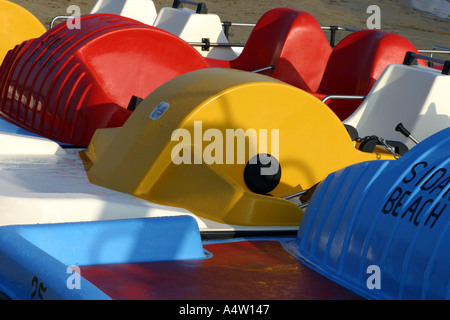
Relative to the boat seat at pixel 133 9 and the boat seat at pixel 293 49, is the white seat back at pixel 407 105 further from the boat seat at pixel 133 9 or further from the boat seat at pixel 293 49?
the boat seat at pixel 133 9

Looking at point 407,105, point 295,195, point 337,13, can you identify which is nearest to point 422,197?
point 295,195

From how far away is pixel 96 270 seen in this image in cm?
232

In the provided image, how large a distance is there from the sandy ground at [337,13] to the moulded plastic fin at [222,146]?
9795 millimetres

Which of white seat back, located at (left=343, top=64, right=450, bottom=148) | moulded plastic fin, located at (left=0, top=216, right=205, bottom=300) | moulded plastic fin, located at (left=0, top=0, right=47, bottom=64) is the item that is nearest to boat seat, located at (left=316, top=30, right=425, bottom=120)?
white seat back, located at (left=343, top=64, right=450, bottom=148)

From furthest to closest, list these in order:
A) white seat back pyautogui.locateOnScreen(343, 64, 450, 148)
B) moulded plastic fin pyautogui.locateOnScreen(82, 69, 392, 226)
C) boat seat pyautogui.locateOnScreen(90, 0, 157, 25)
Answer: boat seat pyautogui.locateOnScreen(90, 0, 157, 25)
white seat back pyautogui.locateOnScreen(343, 64, 450, 148)
moulded plastic fin pyautogui.locateOnScreen(82, 69, 392, 226)

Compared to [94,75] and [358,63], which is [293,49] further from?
[94,75]

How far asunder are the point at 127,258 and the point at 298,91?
3.55 ft

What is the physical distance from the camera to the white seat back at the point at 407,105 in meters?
4.25

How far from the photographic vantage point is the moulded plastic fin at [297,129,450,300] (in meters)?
2.08

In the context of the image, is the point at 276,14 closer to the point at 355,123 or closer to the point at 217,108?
the point at 355,123

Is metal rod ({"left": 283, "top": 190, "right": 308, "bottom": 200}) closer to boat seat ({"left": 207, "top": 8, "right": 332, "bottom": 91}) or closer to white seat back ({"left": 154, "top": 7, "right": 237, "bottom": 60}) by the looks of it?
boat seat ({"left": 207, "top": 8, "right": 332, "bottom": 91})

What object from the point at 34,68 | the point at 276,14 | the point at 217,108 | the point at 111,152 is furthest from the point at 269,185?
the point at 276,14

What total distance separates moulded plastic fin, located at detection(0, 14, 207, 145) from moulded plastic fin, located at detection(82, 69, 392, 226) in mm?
1035

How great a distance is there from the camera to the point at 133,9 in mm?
7887
